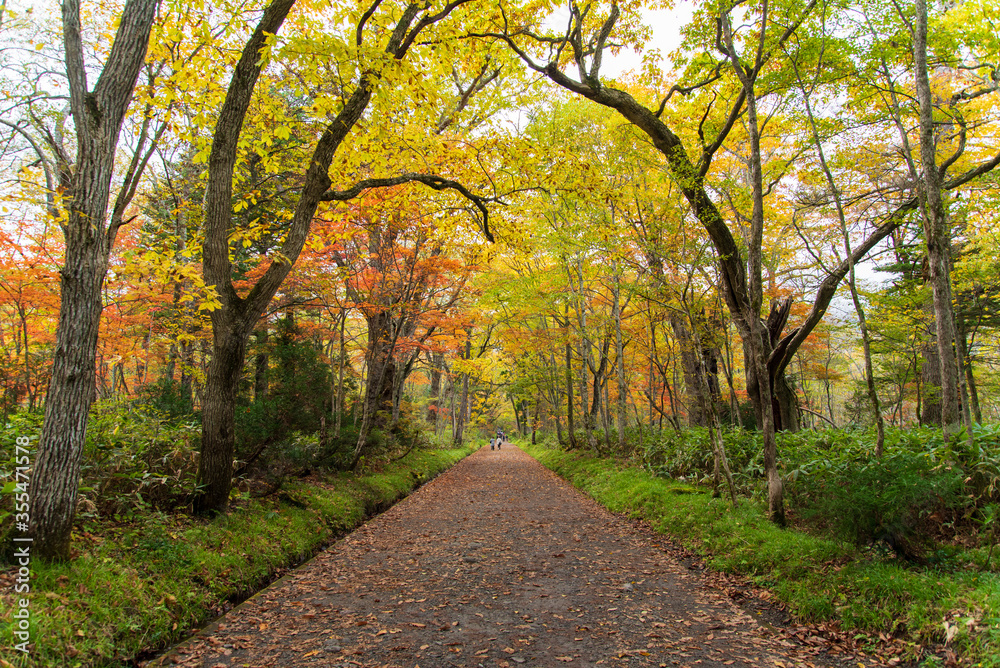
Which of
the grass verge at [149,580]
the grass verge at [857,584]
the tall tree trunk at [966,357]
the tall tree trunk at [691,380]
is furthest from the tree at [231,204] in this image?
the tall tree trunk at [966,357]

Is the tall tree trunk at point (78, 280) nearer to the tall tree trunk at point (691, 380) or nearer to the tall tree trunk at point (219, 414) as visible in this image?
the tall tree trunk at point (219, 414)

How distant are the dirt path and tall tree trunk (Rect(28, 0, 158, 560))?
1539mm

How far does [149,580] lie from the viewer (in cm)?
367

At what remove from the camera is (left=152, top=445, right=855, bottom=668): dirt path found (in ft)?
10.7

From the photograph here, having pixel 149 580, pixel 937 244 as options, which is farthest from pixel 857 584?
pixel 149 580

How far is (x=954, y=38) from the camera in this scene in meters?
6.02

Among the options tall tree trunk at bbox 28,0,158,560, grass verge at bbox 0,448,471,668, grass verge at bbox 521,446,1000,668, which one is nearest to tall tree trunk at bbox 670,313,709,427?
grass verge at bbox 521,446,1000,668

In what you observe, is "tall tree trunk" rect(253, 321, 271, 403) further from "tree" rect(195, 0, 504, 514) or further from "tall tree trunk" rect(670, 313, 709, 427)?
"tall tree trunk" rect(670, 313, 709, 427)

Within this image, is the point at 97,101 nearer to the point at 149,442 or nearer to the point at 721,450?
the point at 149,442

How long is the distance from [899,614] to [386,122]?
6.98m

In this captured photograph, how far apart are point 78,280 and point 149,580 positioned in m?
2.51

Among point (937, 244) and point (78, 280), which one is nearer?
point (78, 280)

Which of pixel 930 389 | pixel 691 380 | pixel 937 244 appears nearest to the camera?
pixel 937 244

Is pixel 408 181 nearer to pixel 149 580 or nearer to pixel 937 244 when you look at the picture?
pixel 149 580
